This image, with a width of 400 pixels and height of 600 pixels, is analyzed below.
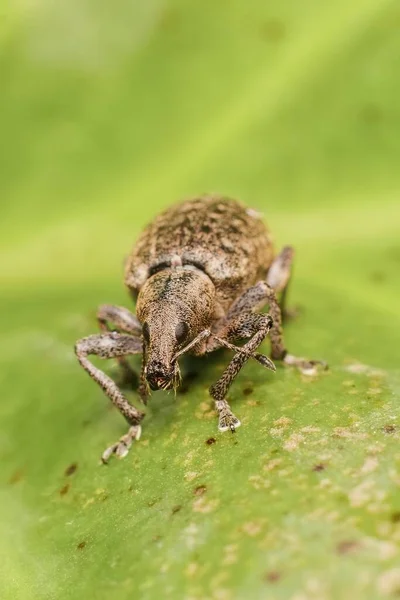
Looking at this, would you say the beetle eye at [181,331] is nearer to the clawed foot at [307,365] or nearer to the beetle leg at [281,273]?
the clawed foot at [307,365]

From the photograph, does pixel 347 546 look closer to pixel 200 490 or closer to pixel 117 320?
pixel 200 490

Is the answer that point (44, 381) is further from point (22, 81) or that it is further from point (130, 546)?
point (22, 81)

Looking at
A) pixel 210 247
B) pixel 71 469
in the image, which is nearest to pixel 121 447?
pixel 71 469

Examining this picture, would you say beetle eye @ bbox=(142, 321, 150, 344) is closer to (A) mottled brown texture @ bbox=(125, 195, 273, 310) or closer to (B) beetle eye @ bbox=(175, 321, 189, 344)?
(B) beetle eye @ bbox=(175, 321, 189, 344)

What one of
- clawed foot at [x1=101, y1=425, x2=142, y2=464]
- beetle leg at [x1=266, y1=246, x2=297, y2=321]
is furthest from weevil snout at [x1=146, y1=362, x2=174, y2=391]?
beetle leg at [x1=266, y1=246, x2=297, y2=321]

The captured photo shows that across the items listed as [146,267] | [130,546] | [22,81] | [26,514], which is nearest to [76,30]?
[22,81]
